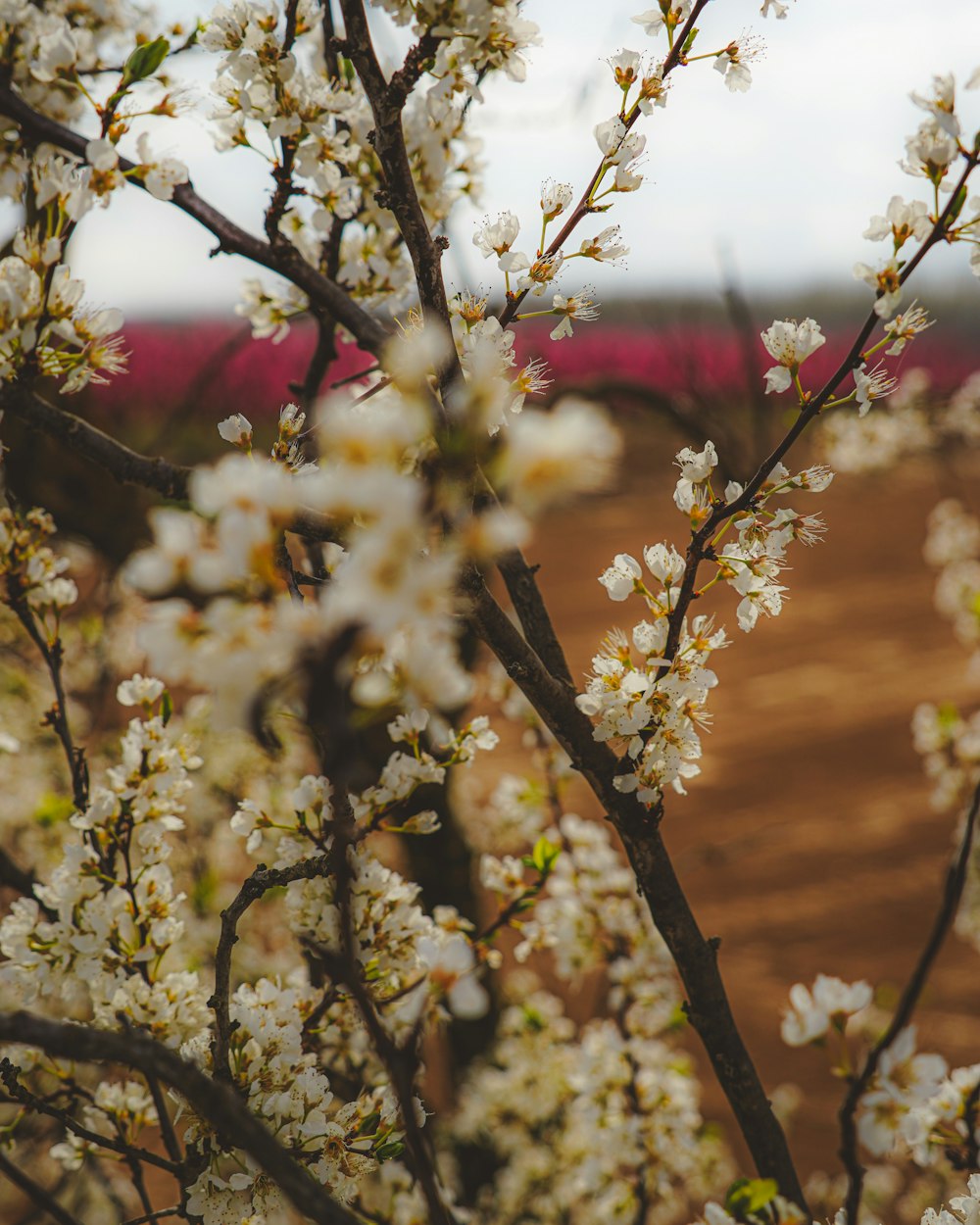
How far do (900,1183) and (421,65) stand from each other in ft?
8.61

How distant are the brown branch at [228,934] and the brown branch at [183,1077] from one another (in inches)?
4.4

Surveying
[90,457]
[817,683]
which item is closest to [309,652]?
[90,457]

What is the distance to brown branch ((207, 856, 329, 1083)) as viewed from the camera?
22.1 inches

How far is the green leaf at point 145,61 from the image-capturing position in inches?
26.8

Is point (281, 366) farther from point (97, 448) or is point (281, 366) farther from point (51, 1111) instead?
point (51, 1111)

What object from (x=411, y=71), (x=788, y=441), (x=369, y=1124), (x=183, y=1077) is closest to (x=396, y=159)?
(x=411, y=71)

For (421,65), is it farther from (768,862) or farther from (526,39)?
(768,862)

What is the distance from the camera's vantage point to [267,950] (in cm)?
265

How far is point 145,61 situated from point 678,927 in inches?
31.8

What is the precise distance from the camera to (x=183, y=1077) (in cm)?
43

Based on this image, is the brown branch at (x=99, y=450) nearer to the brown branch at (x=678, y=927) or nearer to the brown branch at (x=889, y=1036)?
the brown branch at (x=678, y=927)

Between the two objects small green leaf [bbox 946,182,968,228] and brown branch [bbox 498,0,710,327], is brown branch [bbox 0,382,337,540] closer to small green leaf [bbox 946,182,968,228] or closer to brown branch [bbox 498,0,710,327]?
brown branch [bbox 498,0,710,327]

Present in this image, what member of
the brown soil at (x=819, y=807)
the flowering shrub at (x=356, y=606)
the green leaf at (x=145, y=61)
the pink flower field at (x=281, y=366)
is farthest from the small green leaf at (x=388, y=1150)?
the pink flower field at (x=281, y=366)

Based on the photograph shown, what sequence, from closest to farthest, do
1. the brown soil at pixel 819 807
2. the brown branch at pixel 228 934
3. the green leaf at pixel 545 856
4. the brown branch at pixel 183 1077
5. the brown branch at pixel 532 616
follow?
the brown branch at pixel 183 1077 < the brown branch at pixel 228 934 < the brown branch at pixel 532 616 < the green leaf at pixel 545 856 < the brown soil at pixel 819 807
